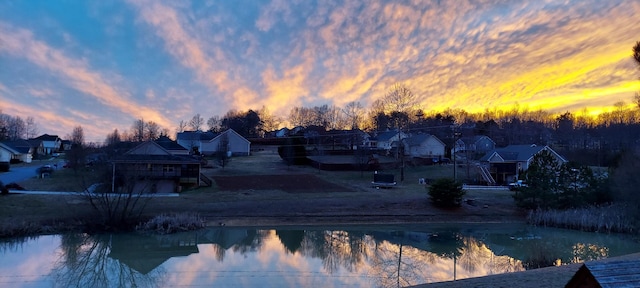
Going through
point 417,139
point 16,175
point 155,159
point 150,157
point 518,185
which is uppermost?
point 417,139

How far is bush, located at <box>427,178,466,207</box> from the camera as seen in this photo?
32.8 m

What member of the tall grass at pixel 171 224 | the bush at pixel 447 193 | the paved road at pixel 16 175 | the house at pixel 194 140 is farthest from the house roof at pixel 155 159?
the house at pixel 194 140

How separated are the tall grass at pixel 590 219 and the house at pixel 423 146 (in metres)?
34.5

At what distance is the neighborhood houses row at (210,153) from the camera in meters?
37.5

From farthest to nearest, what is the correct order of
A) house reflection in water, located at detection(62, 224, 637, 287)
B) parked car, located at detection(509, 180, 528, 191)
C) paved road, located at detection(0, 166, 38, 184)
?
paved road, located at detection(0, 166, 38, 184)
parked car, located at detection(509, 180, 528, 191)
house reflection in water, located at detection(62, 224, 637, 287)

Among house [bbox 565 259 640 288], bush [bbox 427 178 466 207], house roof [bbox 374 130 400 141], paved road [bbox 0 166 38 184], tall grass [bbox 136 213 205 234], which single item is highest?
house roof [bbox 374 130 400 141]

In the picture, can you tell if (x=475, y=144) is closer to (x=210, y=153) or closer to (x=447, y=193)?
(x=447, y=193)

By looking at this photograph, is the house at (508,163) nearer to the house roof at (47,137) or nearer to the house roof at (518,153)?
the house roof at (518,153)

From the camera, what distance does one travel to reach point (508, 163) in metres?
47.6

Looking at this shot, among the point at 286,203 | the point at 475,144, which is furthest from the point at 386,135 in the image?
the point at 286,203

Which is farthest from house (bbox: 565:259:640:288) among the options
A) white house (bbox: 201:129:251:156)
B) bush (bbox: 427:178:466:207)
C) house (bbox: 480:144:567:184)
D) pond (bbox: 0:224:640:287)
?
white house (bbox: 201:129:251:156)

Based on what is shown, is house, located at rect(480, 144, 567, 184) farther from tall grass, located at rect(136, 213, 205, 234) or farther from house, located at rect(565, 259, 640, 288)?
house, located at rect(565, 259, 640, 288)

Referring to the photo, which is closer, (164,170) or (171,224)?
(171,224)

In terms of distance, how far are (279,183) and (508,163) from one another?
26619 mm
